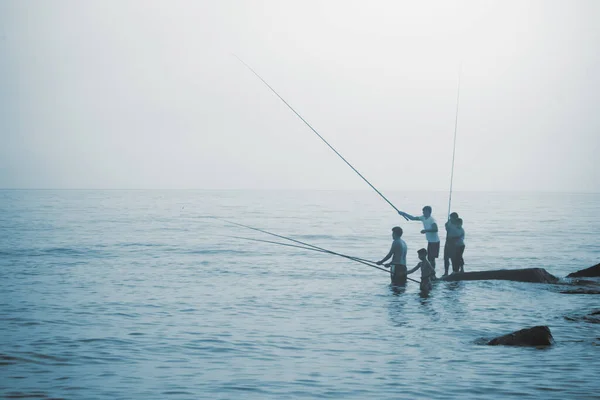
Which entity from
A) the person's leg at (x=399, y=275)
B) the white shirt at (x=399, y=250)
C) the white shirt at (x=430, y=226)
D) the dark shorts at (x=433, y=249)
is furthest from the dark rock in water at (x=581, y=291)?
the white shirt at (x=399, y=250)

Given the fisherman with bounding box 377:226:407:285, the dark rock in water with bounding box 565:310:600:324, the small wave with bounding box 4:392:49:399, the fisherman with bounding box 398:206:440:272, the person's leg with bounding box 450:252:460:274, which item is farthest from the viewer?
the person's leg with bounding box 450:252:460:274

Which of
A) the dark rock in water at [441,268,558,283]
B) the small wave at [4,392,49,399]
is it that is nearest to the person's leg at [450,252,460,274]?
the dark rock in water at [441,268,558,283]

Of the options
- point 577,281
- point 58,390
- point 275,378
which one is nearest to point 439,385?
point 275,378

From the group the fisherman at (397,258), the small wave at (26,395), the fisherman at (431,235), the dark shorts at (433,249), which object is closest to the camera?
the small wave at (26,395)

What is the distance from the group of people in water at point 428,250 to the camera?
14.6 metres

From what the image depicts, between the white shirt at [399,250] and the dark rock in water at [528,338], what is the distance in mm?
4761

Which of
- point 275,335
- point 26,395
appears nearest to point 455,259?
point 275,335

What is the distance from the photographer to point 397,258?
14906 millimetres

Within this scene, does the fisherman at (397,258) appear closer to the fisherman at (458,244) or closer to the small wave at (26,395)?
the fisherman at (458,244)

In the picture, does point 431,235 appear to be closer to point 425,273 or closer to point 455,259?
point 425,273

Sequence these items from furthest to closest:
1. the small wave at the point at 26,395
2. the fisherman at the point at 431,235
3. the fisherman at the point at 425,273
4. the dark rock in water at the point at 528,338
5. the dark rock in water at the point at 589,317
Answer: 1. the fisherman at the point at 431,235
2. the fisherman at the point at 425,273
3. the dark rock in water at the point at 589,317
4. the dark rock in water at the point at 528,338
5. the small wave at the point at 26,395

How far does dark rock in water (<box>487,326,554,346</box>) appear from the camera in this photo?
9.78 metres

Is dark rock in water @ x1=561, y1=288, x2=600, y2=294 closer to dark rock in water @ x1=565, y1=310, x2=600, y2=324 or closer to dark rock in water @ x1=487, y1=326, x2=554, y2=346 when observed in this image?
dark rock in water @ x1=565, y1=310, x2=600, y2=324

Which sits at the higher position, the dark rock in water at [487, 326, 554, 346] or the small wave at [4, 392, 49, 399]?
the dark rock in water at [487, 326, 554, 346]
